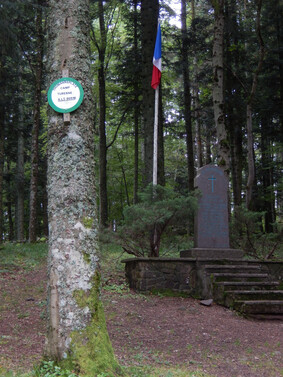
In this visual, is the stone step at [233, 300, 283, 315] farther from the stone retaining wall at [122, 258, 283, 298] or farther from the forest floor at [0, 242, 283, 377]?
the stone retaining wall at [122, 258, 283, 298]

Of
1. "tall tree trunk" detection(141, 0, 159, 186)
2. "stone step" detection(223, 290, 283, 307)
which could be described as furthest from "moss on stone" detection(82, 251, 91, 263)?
"tall tree trunk" detection(141, 0, 159, 186)

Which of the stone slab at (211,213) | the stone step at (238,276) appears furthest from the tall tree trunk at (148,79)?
the stone step at (238,276)

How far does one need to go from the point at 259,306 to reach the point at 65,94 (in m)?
5.76

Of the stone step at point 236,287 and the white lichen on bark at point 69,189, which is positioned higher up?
the white lichen on bark at point 69,189

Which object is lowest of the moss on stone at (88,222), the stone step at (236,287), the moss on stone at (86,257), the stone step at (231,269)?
the stone step at (236,287)

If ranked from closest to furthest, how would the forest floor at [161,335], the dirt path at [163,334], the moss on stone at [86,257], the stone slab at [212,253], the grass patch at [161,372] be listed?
1. the moss on stone at [86,257]
2. the grass patch at [161,372]
3. the forest floor at [161,335]
4. the dirt path at [163,334]
5. the stone slab at [212,253]

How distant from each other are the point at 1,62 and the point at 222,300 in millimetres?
11824

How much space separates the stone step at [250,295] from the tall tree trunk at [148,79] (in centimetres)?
444

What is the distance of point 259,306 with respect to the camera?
7152 millimetres

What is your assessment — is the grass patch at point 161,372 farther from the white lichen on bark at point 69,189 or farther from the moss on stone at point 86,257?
the moss on stone at point 86,257

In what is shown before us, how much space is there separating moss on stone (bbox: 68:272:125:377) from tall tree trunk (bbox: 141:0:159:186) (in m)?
8.01

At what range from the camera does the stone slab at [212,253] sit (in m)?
8.65

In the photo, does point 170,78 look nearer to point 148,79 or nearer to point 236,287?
point 148,79

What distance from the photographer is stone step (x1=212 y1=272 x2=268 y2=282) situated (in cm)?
816
